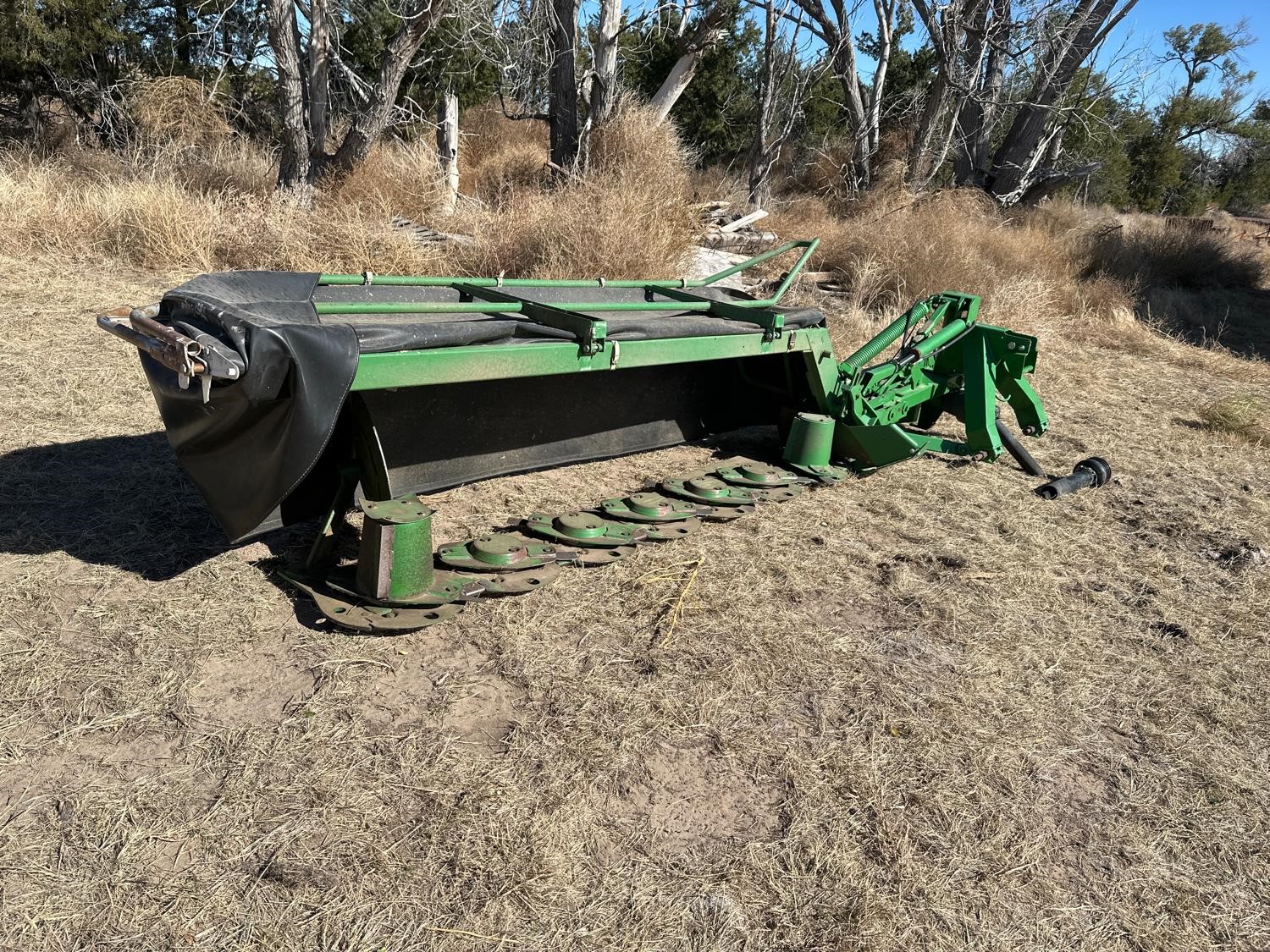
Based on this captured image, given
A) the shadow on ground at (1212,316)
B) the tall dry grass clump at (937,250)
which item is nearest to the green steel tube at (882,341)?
the tall dry grass clump at (937,250)

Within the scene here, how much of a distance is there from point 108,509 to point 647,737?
242cm

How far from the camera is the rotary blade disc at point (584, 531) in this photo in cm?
344

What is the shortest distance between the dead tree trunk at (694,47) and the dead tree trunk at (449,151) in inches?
92.2

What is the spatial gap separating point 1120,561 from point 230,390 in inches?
141

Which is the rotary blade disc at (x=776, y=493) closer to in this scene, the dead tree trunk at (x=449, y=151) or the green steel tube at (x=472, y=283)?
the green steel tube at (x=472, y=283)

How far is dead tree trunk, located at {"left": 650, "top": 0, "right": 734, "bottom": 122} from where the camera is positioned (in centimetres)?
1087

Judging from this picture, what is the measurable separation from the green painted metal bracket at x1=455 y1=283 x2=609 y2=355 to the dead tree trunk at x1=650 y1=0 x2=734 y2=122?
25.4ft

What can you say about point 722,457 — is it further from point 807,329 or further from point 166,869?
point 166,869

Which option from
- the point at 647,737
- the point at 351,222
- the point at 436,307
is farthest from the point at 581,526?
the point at 351,222

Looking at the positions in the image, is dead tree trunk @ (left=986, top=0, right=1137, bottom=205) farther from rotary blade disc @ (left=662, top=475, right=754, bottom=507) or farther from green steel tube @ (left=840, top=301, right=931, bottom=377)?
rotary blade disc @ (left=662, top=475, right=754, bottom=507)

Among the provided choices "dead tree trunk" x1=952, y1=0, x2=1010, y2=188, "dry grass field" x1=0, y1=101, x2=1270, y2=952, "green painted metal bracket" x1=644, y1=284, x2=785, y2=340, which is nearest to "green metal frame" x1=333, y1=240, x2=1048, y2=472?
"green painted metal bracket" x1=644, y1=284, x2=785, y2=340

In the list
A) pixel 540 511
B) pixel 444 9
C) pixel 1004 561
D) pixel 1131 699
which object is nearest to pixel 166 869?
pixel 540 511

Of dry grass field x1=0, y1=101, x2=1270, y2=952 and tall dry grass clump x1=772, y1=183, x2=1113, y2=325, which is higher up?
tall dry grass clump x1=772, y1=183, x2=1113, y2=325

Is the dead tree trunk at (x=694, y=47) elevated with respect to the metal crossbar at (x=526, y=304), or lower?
elevated
